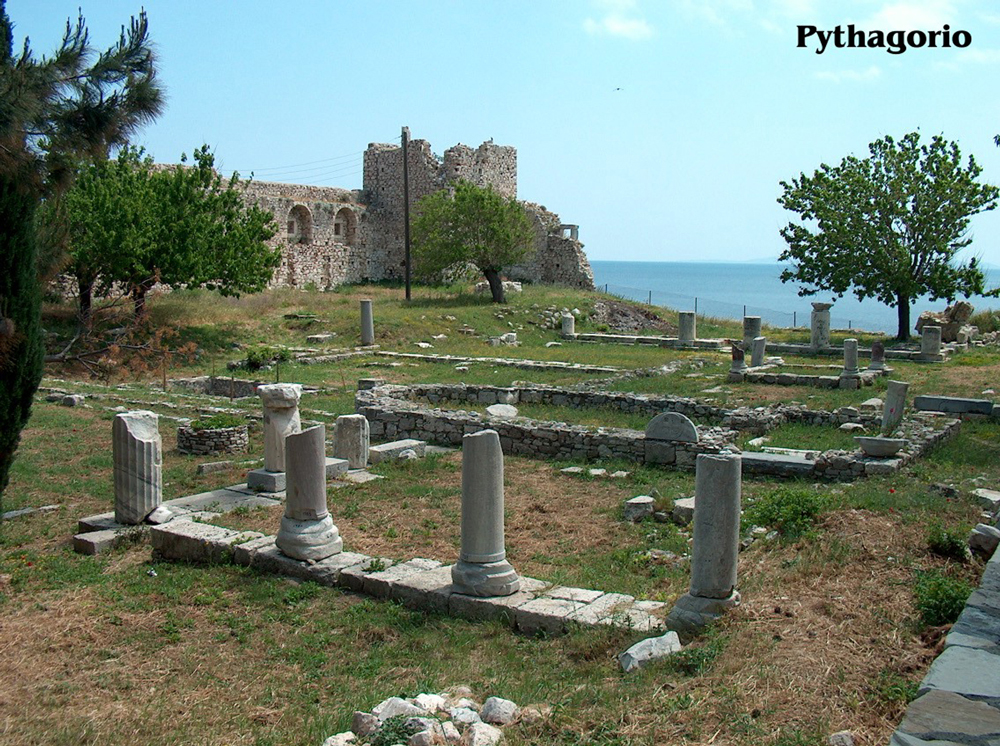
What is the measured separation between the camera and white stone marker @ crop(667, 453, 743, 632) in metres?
6.50

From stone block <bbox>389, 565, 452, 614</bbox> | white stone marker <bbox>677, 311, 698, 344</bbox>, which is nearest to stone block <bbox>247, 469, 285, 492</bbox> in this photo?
stone block <bbox>389, 565, 452, 614</bbox>

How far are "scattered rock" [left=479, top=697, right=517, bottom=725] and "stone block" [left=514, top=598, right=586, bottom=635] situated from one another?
150 centimetres

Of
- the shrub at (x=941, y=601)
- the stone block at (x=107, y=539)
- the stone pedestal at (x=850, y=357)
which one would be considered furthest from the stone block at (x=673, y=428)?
the stone pedestal at (x=850, y=357)

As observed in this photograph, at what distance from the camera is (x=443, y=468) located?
13312 mm

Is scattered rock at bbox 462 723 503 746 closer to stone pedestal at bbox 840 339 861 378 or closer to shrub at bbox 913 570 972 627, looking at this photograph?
shrub at bbox 913 570 972 627

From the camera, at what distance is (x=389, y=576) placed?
8.06 meters

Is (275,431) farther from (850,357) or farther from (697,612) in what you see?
(850,357)

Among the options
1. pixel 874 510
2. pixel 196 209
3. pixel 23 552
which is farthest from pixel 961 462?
pixel 196 209

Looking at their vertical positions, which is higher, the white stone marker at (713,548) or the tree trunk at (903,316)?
the tree trunk at (903,316)

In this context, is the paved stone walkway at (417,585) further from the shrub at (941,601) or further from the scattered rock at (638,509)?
the scattered rock at (638,509)

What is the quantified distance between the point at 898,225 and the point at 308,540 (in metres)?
28.1

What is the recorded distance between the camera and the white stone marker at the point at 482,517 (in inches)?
298

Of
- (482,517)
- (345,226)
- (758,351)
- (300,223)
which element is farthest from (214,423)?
(345,226)

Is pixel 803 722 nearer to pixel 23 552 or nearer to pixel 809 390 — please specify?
pixel 23 552
